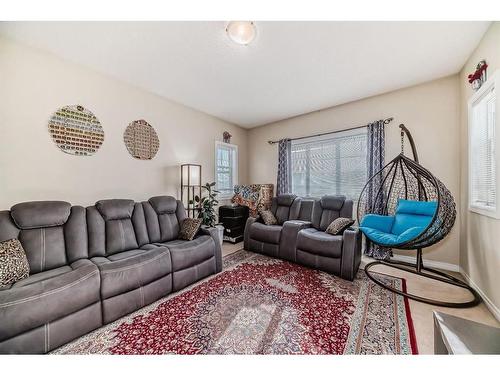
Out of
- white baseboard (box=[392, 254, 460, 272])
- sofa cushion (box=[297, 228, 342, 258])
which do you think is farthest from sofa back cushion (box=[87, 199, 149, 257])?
white baseboard (box=[392, 254, 460, 272])

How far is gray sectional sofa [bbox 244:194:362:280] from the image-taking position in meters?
2.62

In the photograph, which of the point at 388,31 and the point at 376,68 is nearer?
the point at 388,31

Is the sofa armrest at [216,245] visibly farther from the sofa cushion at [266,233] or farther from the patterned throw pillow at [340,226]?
the patterned throw pillow at [340,226]

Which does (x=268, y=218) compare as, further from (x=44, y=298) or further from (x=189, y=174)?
(x=44, y=298)

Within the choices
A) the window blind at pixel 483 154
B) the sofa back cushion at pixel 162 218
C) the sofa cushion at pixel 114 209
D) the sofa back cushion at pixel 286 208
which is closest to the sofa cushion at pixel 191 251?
the sofa back cushion at pixel 162 218

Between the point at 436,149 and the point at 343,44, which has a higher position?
the point at 343,44

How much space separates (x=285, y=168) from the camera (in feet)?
14.8

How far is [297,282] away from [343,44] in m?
2.70

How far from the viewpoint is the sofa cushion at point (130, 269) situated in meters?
1.76

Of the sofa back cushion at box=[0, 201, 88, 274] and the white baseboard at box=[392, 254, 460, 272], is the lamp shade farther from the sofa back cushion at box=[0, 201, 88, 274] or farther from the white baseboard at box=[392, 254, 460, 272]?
the white baseboard at box=[392, 254, 460, 272]

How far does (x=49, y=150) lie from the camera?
7.66ft

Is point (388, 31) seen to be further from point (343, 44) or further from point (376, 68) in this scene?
point (376, 68)

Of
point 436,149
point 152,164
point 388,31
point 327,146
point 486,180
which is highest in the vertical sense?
point 388,31
